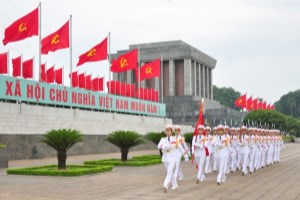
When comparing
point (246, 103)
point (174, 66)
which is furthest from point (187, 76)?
point (246, 103)

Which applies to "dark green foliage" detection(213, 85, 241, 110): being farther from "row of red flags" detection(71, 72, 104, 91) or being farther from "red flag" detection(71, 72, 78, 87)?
"red flag" detection(71, 72, 78, 87)

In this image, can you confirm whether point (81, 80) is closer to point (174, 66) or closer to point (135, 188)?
point (135, 188)

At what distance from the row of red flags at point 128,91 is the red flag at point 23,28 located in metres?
14.4

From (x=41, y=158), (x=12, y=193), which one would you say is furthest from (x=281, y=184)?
(x=41, y=158)

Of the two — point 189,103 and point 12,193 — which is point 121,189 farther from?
point 189,103

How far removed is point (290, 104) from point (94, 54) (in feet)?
483

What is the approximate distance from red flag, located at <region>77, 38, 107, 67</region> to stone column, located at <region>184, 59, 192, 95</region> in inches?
1889

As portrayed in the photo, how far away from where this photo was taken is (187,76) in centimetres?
8675

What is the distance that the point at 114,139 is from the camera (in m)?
27.5

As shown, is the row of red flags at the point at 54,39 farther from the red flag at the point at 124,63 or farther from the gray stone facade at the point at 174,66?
the gray stone facade at the point at 174,66

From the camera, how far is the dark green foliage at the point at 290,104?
174m

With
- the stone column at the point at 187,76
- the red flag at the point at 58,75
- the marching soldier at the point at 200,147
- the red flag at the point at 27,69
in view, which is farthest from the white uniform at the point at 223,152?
the stone column at the point at 187,76

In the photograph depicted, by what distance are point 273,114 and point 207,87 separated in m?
21.3

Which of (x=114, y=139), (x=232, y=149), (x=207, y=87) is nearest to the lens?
(x=232, y=149)
